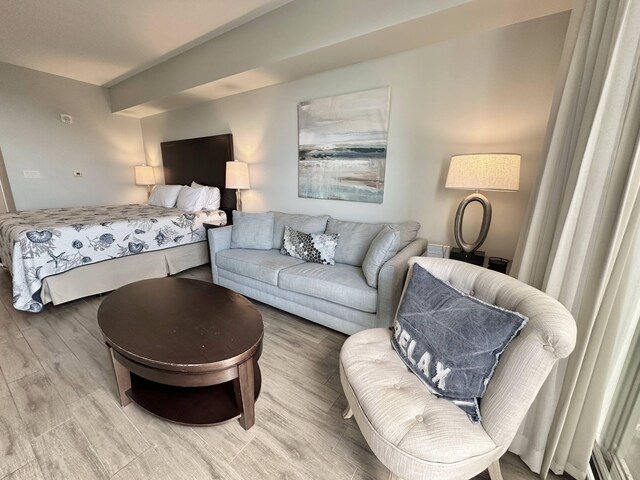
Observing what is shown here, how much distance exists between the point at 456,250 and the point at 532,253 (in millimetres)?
844

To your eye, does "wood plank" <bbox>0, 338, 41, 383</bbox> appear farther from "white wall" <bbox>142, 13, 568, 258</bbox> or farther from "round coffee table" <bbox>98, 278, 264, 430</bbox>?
"white wall" <bbox>142, 13, 568, 258</bbox>

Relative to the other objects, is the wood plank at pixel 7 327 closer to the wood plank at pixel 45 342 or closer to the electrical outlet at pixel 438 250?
the wood plank at pixel 45 342

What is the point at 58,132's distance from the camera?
388 centimetres

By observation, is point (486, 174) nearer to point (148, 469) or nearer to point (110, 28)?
point (148, 469)

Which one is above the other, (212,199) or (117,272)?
(212,199)

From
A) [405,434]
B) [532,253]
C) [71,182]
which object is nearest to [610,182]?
[532,253]

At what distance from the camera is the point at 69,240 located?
7.66 feet

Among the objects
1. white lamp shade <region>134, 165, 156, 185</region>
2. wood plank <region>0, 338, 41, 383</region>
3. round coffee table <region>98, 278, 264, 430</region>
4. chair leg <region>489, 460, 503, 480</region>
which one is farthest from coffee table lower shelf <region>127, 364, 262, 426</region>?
white lamp shade <region>134, 165, 156, 185</region>

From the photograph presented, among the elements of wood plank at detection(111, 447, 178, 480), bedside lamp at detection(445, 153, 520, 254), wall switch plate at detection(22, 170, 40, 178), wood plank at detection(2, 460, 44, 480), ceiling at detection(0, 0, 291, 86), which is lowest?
wood plank at detection(2, 460, 44, 480)

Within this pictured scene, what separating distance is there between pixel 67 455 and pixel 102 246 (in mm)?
1957

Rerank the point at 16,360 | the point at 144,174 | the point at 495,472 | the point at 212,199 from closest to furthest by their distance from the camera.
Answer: the point at 495,472 → the point at 16,360 → the point at 212,199 → the point at 144,174

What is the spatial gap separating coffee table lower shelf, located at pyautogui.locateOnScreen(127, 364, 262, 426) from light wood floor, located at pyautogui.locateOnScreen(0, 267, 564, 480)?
7cm

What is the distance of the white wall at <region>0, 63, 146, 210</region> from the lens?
3.53m

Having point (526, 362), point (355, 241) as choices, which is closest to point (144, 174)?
point (355, 241)
